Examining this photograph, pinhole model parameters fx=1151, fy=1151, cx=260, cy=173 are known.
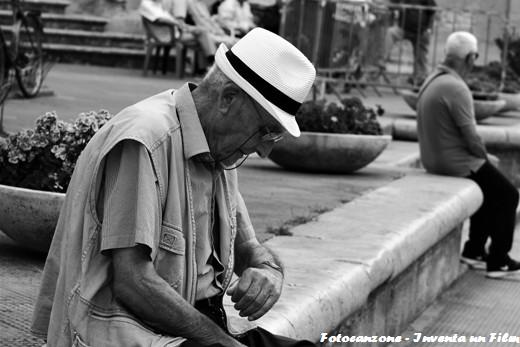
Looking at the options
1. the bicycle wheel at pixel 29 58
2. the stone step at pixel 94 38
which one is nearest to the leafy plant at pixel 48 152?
the bicycle wheel at pixel 29 58

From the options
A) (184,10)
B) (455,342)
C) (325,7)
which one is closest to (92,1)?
(184,10)

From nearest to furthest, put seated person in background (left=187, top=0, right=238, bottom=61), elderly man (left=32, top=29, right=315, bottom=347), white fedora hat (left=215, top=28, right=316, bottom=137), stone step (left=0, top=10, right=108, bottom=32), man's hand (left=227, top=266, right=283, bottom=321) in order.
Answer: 1. elderly man (left=32, top=29, right=315, bottom=347)
2. white fedora hat (left=215, top=28, right=316, bottom=137)
3. man's hand (left=227, top=266, right=283, bottom=321)
4. seated person in background (left=187, top=0, right=238, bottom=61)
5. stone step (left=0, top=10, right=108, bottom=32)

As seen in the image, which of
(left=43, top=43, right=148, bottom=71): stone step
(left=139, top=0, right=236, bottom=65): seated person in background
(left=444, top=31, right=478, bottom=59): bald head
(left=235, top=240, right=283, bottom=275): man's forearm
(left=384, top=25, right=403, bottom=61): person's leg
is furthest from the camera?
(left=43, top=43, right=148, bottom=71): stone step

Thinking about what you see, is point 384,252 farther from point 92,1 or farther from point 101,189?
point 92,1

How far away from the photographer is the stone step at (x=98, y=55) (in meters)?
18.0

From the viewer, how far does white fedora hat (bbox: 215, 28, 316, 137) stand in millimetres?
2816

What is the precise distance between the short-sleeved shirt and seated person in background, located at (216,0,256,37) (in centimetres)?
1031

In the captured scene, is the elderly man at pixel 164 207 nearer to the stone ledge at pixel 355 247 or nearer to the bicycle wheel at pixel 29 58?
the stone ledge at pixel 355 247

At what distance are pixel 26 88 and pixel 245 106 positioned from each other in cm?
844

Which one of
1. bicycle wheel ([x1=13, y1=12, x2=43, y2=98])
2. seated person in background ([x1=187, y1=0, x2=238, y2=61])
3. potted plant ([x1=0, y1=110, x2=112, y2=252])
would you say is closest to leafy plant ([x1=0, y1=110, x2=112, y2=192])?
potted plant ([x1=0, y1=110, x2=112, y2=252])

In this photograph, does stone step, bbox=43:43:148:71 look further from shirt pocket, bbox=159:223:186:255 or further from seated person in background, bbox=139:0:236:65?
shirt pocket, bbox=159:223:186:255

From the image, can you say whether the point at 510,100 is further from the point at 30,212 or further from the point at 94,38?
the point at 30,212

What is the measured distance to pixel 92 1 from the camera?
64.6 ft

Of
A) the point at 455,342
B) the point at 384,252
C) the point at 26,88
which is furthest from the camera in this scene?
the point at 26,88
